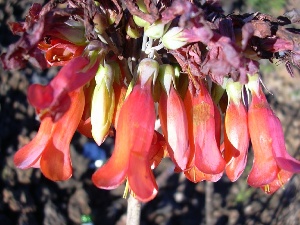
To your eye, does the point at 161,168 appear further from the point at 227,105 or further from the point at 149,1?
the point at 149,1

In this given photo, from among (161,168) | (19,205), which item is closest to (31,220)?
(19,205)

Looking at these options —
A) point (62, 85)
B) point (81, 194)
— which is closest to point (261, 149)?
point (62, 85)

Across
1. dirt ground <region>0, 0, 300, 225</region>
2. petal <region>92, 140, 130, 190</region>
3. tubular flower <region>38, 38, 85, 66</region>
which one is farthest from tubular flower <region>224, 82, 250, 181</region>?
dirt ground <region>0, 0, 300, 225</region>

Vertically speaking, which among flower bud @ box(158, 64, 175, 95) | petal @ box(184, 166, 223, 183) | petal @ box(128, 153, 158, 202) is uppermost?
flower bud @ box(158, 64, 175, 95)

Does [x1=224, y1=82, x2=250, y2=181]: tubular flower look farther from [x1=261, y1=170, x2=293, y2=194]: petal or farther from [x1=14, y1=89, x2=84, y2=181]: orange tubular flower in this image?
[x1=14, y1=89, x2=84, y2=181]: orange tubular flower

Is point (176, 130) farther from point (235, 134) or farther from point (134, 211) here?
point (134, 211)

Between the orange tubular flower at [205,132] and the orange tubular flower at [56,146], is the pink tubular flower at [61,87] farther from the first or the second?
the orange tubular flower at [205,132]

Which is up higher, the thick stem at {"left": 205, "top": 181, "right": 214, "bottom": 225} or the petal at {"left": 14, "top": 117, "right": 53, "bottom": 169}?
the petal at {"left": 14, "top": 117, "right": 53, "bottom": 169}

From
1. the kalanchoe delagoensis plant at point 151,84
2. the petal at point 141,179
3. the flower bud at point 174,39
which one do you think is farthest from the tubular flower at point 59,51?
the petal at point 141,179
